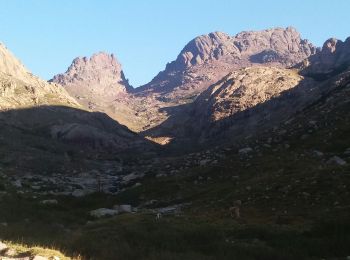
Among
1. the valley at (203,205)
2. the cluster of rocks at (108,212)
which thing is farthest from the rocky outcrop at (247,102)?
the cluster of rocks at (108,212)

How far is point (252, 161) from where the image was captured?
5219cm

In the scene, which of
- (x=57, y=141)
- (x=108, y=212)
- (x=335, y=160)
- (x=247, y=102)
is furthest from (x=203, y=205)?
(x=247, y=102)

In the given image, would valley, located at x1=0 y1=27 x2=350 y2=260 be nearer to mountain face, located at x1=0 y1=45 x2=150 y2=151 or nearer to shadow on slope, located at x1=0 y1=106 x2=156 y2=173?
shadow on slope, located at x1=0 y1=106 x2=156 y2=173

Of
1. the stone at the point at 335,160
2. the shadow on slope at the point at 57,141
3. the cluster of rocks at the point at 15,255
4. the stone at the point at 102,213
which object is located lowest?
the cluster of rocks at the point at 15,255

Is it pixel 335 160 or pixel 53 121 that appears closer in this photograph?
pixel 335 160

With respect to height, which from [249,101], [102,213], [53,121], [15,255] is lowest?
[15,255]

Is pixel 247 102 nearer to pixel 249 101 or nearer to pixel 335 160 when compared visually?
pixel 249 101

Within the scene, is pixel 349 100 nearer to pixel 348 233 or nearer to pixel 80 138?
pixel 348 233

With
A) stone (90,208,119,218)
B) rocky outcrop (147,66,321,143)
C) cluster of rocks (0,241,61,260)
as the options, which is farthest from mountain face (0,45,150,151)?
cluster of rocks (0,241,61,260)

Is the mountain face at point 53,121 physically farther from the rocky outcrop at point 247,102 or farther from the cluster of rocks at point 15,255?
the cluster of rocks at point 15,255

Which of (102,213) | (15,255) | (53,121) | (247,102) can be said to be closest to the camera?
(15,255)

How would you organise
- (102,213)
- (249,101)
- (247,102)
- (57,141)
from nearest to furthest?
(102,213) → (57,141) → (247,102) → (249,101)

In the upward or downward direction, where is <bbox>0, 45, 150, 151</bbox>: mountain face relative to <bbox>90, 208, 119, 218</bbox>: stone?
upward

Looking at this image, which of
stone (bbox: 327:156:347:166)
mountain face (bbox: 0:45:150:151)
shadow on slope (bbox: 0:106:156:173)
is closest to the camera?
stone (bbox: 327:156:347:166)
